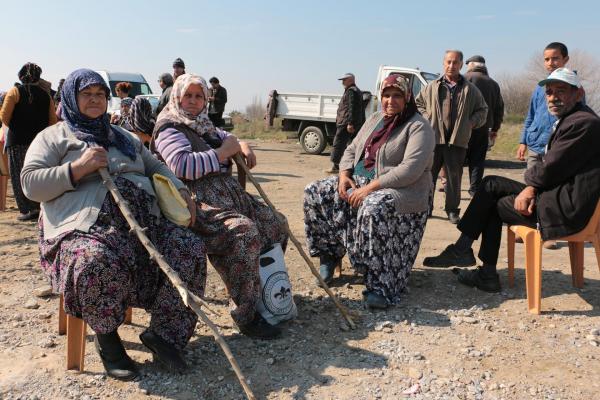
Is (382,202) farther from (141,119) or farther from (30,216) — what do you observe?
(30,216)

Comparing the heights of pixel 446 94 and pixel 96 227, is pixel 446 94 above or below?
above

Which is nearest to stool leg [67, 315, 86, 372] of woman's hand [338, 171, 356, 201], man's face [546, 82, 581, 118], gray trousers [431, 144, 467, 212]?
woman's hand [338, 171, 356, 201]

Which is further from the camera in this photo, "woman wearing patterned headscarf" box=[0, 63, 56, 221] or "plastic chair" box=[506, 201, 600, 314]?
"woman wearing patterned headscarf" box=[0, 63, 56, 221]

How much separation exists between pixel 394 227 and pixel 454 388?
131 cm

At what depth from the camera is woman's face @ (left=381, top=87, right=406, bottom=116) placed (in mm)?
3885

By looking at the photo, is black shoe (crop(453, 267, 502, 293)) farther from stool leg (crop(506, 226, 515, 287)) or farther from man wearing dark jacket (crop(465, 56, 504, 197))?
man wearing dark jacket (crop(465, 56, 504, 197))

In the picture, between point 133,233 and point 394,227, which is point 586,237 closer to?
point 394,227

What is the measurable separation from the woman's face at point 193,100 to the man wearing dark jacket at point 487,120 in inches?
166

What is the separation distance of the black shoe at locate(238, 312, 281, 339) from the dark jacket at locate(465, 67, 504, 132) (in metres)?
4.69

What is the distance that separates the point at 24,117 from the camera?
6012mm

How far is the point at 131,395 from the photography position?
2672 mm

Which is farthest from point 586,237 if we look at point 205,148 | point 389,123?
point 205,148

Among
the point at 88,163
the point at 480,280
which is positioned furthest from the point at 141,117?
the point at 480,280

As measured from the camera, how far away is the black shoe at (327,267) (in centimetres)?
418
